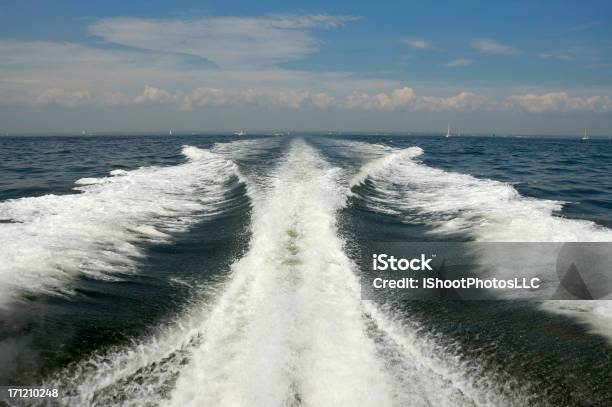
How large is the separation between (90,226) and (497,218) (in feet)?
34.8

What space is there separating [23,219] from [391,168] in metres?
18.8

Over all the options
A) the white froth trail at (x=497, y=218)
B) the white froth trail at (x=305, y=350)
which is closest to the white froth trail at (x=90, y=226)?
the white froth trail at (x=305, y=350)

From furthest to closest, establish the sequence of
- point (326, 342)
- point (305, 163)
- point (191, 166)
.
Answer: point (191, 166) < point (305, 163) < point (326, 342)

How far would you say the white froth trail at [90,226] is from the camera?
24.5ft

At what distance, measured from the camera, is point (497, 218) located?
39.4 feet

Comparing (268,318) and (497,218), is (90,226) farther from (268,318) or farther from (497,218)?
(497,218)

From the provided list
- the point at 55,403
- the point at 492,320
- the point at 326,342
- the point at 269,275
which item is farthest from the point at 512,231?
the point at 55,403

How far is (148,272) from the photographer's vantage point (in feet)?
26.3

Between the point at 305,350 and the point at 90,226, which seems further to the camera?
the point at 90,226

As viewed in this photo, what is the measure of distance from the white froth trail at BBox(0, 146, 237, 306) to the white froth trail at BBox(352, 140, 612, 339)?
6293 millimetres

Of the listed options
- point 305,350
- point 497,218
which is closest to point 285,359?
point 305,350

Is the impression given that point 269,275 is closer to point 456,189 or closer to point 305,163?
A: point 456,189

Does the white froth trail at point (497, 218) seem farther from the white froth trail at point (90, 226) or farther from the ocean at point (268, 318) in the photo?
the white froth trail at point (90, 226)

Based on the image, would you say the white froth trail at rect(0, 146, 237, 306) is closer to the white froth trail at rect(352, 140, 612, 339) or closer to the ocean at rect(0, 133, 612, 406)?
the ocean at rect(0, 133, 612, 406)
